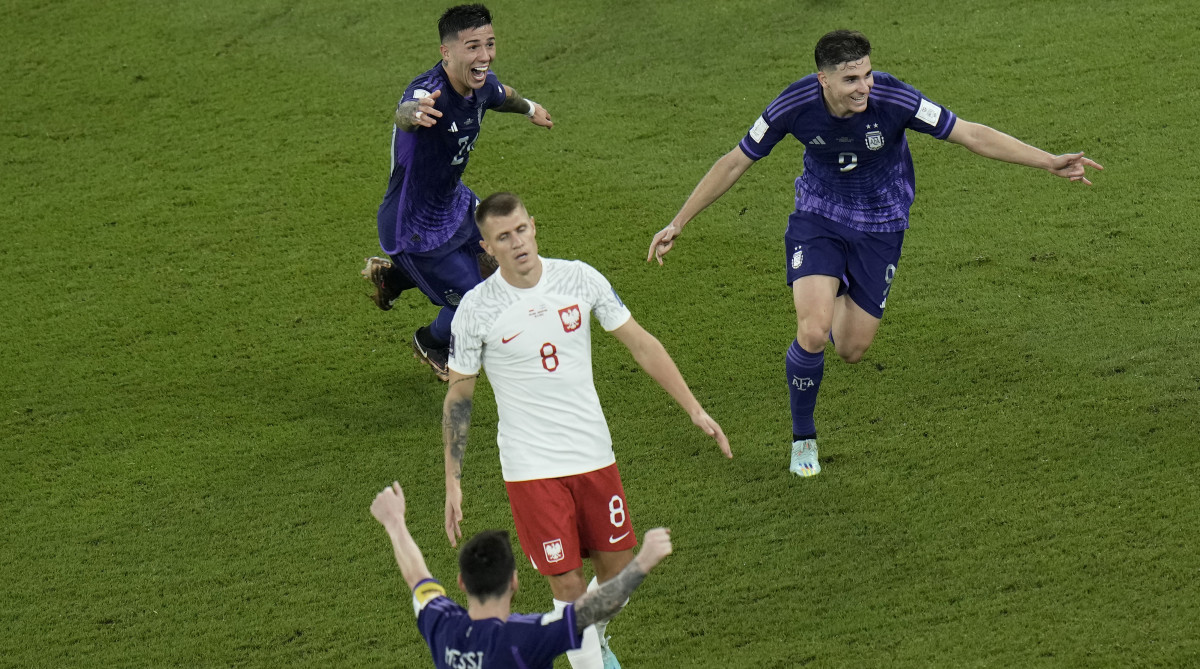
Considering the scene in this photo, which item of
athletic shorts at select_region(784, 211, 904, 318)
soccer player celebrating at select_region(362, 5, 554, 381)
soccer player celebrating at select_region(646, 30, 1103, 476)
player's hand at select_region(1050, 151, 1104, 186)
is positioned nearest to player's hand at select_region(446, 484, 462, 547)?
soccer player celebrating at select_region(646, 30, 1103, 476)

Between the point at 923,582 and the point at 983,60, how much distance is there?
5.47m

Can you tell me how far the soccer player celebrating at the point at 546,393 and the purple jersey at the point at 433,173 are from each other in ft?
5.83

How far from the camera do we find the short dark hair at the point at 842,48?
5250 millimetres

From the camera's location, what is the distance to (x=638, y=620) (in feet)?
16.6

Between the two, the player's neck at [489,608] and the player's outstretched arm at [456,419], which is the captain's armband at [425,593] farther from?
the player's outstretched arm at [456,419]

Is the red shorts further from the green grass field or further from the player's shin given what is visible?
the player's shin

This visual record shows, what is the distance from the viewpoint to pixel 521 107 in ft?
22.1

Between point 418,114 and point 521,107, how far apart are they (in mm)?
1286

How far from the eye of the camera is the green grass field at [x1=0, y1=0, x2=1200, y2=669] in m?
5.10

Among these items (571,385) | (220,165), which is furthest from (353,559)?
(220,165)

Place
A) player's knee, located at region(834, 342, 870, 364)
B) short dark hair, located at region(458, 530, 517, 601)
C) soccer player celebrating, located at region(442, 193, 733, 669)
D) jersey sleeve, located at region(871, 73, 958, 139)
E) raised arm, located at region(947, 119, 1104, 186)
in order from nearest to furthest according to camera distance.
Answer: short dark hair, located at region(458, 530, 517, 601), soccer player celebrating, located at region(442, 193, 733, 669), raised arm, located at region(947, 119, 1104, 186), jersey sleeve, located at region(871, 73, 958, 139), player's knee, located at region(834, 342, 870, 364)

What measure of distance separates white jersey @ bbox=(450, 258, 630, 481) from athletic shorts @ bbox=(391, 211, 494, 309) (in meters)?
1.88

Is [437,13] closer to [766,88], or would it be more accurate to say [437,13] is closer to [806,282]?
[766,88]

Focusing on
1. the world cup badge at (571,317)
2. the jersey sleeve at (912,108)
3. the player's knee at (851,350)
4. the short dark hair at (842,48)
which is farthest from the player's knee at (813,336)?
the world cup badge at (571,317)
